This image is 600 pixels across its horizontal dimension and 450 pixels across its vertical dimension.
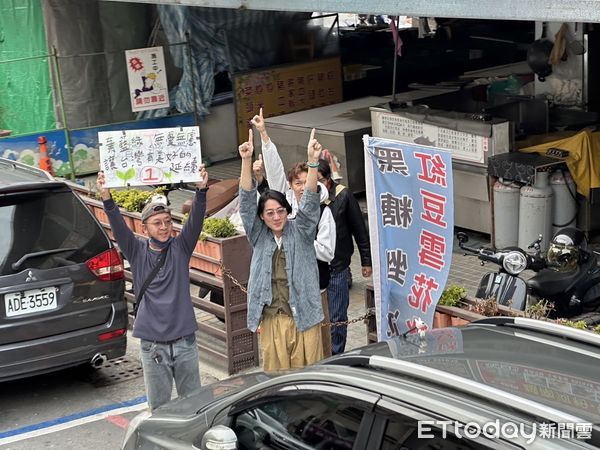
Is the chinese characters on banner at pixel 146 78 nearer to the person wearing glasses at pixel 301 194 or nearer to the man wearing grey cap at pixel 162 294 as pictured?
the person wearing glasses at pixel 301 194

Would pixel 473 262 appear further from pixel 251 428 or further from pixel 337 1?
pixel 251 428

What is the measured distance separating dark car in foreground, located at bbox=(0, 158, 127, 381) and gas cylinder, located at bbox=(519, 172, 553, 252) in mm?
4581

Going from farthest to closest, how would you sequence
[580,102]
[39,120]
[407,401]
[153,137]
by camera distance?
1. [39,120]
2. [580,102]
3. [153,137]
4. [407,401]

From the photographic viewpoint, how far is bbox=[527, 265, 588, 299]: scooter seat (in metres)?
7.17

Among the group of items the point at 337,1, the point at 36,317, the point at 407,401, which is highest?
the point at 337,1

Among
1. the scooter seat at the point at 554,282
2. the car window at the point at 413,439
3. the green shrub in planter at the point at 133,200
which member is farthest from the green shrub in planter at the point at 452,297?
the green shrub in planter at the point at 133,200

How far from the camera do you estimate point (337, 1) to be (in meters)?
8.66

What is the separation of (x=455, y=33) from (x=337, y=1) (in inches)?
533

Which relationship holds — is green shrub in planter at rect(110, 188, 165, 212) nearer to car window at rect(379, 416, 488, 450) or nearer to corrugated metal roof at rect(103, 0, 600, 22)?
corrugated metal roof at rect(103, 0, 600, 22)

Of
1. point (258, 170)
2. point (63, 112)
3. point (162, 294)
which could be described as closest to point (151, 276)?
point (162, 294)

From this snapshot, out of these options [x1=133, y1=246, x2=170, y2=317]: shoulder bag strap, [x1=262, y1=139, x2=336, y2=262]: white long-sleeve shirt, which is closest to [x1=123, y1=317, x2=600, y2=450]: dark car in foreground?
[x1=133, y1=246, x2=170, y2=317]: shoulder bag strap

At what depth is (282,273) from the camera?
6.32 metres

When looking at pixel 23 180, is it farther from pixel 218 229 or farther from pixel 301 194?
pixel 301 194

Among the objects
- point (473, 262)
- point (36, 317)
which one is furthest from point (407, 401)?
point (473, 262)
